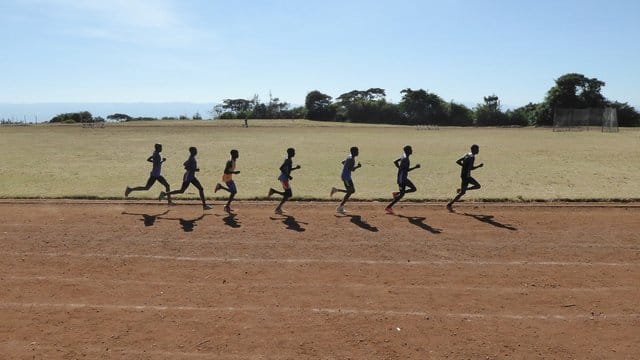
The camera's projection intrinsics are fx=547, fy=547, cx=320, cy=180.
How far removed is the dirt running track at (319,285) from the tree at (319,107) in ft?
250

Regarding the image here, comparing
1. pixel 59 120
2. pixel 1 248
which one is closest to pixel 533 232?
pixel 1 248

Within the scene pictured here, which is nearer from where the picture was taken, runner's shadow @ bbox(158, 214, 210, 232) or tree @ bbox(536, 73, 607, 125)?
runner's shadow @ bbox(158, 214, 210, 232)

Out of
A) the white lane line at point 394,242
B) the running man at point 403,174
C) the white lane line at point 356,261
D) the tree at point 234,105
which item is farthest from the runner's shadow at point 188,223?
the tree at point 234,105

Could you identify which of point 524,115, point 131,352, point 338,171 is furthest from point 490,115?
point 131,352

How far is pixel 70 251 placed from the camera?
1119 centimetres

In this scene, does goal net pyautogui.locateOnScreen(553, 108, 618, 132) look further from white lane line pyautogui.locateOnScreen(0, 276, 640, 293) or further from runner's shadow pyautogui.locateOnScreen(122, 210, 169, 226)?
white lane line pyautogui.locateOnScreen(0, 276, 640, 293)

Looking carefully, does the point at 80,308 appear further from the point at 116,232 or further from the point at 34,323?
the point at 116,232

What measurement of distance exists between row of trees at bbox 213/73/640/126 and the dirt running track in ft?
210

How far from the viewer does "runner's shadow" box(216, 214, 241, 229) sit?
13328 millimetres

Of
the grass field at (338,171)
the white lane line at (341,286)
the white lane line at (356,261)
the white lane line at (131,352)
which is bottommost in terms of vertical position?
the white lane line at (131,352)

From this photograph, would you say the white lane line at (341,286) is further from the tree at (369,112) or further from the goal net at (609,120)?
the tree at (369,112)

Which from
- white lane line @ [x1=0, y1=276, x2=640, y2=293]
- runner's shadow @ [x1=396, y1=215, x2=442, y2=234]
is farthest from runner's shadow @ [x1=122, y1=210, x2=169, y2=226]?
runner's shadow @ [x1=396, y1=215, x2=442, y2=234]

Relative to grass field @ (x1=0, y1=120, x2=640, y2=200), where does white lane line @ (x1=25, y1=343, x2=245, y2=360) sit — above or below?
below

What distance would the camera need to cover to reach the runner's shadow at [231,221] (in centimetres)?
1333
